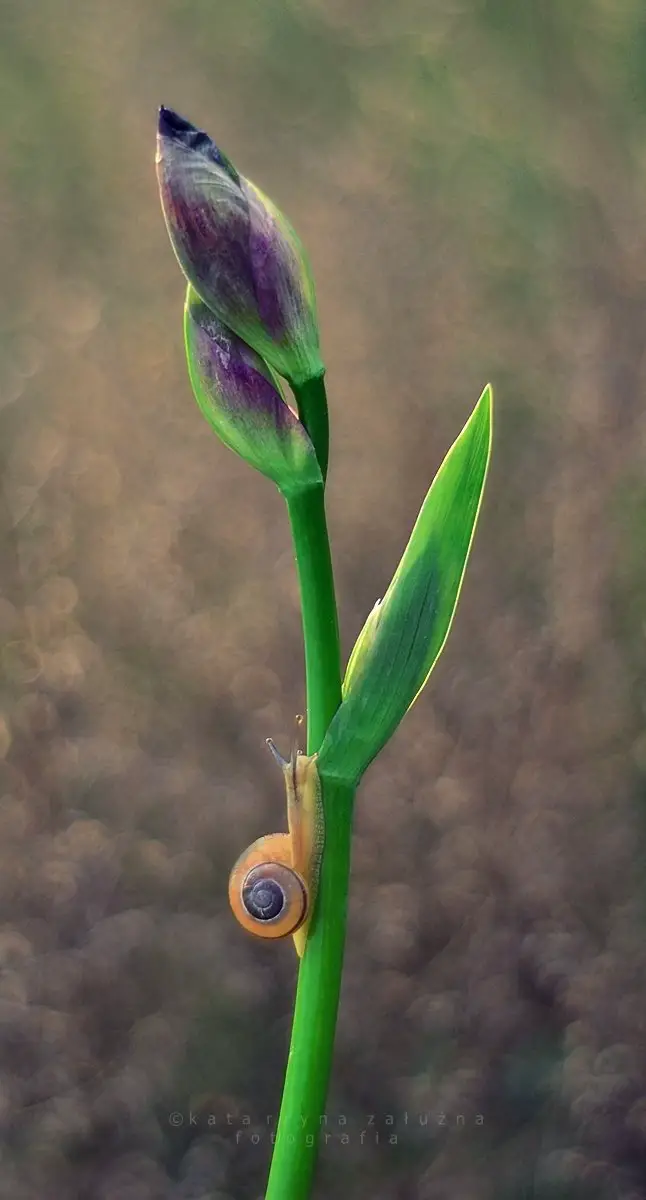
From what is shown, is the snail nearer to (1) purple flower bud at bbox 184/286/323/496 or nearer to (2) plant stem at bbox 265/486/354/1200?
(2) plant stem at bbox 265/486/354/1200

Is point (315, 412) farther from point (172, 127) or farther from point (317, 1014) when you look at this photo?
point (317, 1014)

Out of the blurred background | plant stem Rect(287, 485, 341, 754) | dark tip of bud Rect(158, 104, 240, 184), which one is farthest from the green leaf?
the blurred background

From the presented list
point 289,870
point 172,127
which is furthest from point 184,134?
point 289,870

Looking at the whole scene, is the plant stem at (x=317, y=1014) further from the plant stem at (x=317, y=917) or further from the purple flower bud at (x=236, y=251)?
the purple flower bud at (x=236, y=251)

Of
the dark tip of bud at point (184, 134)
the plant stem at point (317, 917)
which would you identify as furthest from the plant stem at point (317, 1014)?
the dark tip of bud at point (184, 134)

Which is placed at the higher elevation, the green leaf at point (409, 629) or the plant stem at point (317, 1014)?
the green leaf at point (409, 629)
